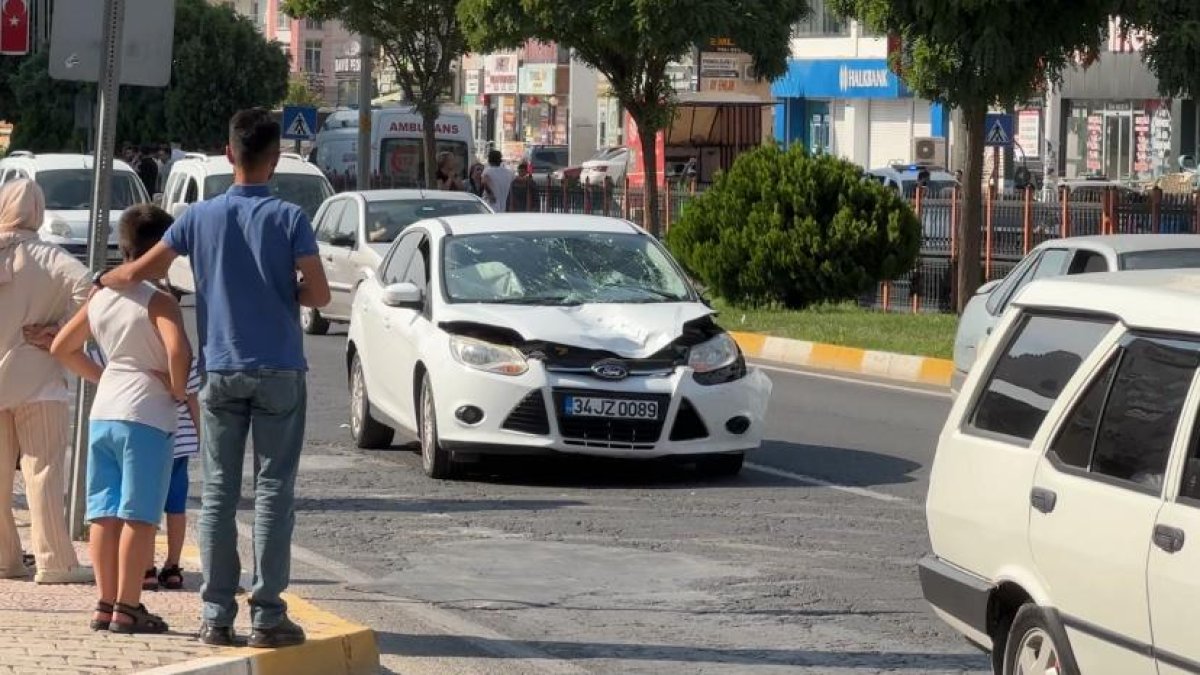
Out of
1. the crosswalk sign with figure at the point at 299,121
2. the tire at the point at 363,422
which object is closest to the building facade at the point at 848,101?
the crosswalk sign with figure at the point at 299,121

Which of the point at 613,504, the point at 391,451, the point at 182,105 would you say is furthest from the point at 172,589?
the point at 182,105

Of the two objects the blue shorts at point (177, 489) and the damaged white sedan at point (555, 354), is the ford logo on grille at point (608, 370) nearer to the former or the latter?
the damaged white sedan at point (555, 354)

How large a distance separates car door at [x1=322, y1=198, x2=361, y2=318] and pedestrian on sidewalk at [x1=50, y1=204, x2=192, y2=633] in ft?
47.1

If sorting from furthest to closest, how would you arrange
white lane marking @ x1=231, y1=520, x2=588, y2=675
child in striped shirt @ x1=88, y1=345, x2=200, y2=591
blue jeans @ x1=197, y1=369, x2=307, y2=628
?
child in striped shirt @ x1=88, y1=345, x2=200, y2=591 → white lane marking @ x1=231, y1=520, x2=588, y2=675 → blue jeans @ x1=197, y1=369, x2=307, y2=628

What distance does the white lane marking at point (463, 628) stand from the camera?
825 centimetres

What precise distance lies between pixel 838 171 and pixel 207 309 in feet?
62.1

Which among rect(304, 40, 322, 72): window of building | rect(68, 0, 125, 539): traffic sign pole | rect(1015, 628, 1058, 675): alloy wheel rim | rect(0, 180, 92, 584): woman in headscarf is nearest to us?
rect(1015, 628, 1058, 675): alloy wheel rim

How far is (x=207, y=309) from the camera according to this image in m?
7.75

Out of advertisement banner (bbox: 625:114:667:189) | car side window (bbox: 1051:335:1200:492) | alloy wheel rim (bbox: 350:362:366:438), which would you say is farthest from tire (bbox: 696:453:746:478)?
advertisement banner (bbox: 625:114:667:189)

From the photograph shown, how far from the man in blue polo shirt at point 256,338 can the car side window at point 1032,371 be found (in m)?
2.20

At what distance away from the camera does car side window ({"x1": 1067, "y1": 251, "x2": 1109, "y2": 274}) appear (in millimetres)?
15062

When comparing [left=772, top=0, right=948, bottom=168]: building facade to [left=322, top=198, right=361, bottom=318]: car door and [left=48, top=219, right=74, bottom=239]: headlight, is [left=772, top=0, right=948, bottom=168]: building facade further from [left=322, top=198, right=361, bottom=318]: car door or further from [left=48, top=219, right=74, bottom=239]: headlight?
[left=322, top=198, right=361, bottom=318]: car door

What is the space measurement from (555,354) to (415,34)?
2855 centimetres

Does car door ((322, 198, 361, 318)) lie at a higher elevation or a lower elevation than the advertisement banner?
lower
